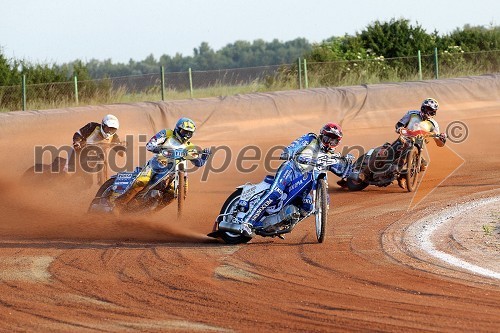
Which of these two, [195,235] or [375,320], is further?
[195,235]

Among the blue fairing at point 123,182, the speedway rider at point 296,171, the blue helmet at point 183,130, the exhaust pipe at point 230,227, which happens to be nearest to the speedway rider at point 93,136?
the blue fairing at point 123,182

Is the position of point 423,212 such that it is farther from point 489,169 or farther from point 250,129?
point 250,129

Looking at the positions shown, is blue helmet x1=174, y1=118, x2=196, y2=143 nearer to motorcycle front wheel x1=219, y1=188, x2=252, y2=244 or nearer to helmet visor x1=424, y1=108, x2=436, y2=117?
motorcycle front wheel x1=219, y1=188, x2=252, y2=244

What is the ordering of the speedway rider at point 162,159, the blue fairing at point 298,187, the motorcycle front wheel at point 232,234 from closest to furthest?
the blue fairing at point 298,187 → the motorcycle front wheel at point 232,234 → the speedway rider at point 162,159

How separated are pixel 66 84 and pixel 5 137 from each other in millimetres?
6695

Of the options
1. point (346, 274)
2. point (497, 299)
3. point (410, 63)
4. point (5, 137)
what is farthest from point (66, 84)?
point (497, 299)

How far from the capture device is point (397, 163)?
1892cm

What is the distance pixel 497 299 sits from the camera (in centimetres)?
923

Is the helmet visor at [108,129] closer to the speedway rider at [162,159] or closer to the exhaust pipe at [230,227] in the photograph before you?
the speedway rider at [162,159]

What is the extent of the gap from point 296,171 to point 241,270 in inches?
97.5

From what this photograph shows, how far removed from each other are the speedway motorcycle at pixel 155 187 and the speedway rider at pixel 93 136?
2.91m

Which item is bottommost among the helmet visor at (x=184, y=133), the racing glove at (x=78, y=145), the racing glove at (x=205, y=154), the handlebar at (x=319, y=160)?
the handlebar at (x=319, y=160)

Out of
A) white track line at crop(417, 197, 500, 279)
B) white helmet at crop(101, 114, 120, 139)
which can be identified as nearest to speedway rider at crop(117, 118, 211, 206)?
white helmet at crop(101, 114, 120, 139)

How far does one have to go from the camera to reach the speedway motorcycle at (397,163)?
18.9m
